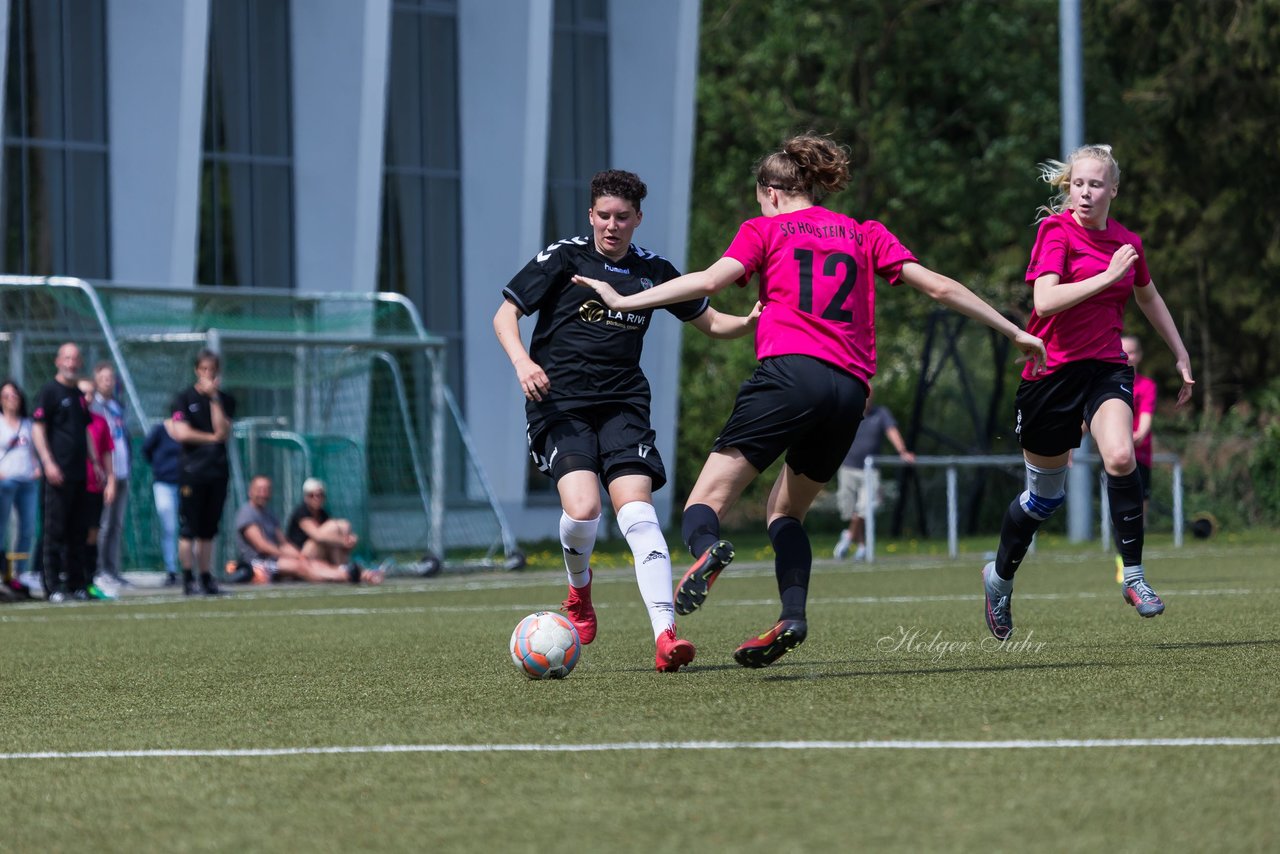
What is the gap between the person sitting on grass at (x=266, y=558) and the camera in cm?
1750

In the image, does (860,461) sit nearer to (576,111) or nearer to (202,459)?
A: (202,459)

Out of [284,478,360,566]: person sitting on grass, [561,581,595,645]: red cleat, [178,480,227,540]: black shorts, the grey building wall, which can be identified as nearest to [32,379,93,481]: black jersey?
[178,480,227,540]: black shorts

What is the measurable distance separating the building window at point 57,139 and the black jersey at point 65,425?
10411 millimetres

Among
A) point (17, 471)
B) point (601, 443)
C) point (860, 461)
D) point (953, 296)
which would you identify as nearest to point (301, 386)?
point (17, 471)

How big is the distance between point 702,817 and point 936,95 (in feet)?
117

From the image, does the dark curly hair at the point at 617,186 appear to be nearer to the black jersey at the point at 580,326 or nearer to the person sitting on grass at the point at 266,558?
the black jersey at the point at 580,326

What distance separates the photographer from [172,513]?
57.8ft

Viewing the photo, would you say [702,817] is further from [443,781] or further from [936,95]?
[936,95]

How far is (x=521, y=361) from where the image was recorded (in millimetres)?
7223

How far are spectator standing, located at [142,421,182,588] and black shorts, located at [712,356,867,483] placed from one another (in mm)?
10605

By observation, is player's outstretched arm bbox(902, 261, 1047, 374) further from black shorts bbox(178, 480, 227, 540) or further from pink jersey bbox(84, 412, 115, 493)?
pink jersey bbox(84, 412, 115, 493)

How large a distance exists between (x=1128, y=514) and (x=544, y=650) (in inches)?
113

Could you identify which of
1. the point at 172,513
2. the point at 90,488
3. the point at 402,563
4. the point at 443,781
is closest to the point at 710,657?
the point at 443,781

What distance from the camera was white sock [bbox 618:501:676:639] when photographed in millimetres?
7180
